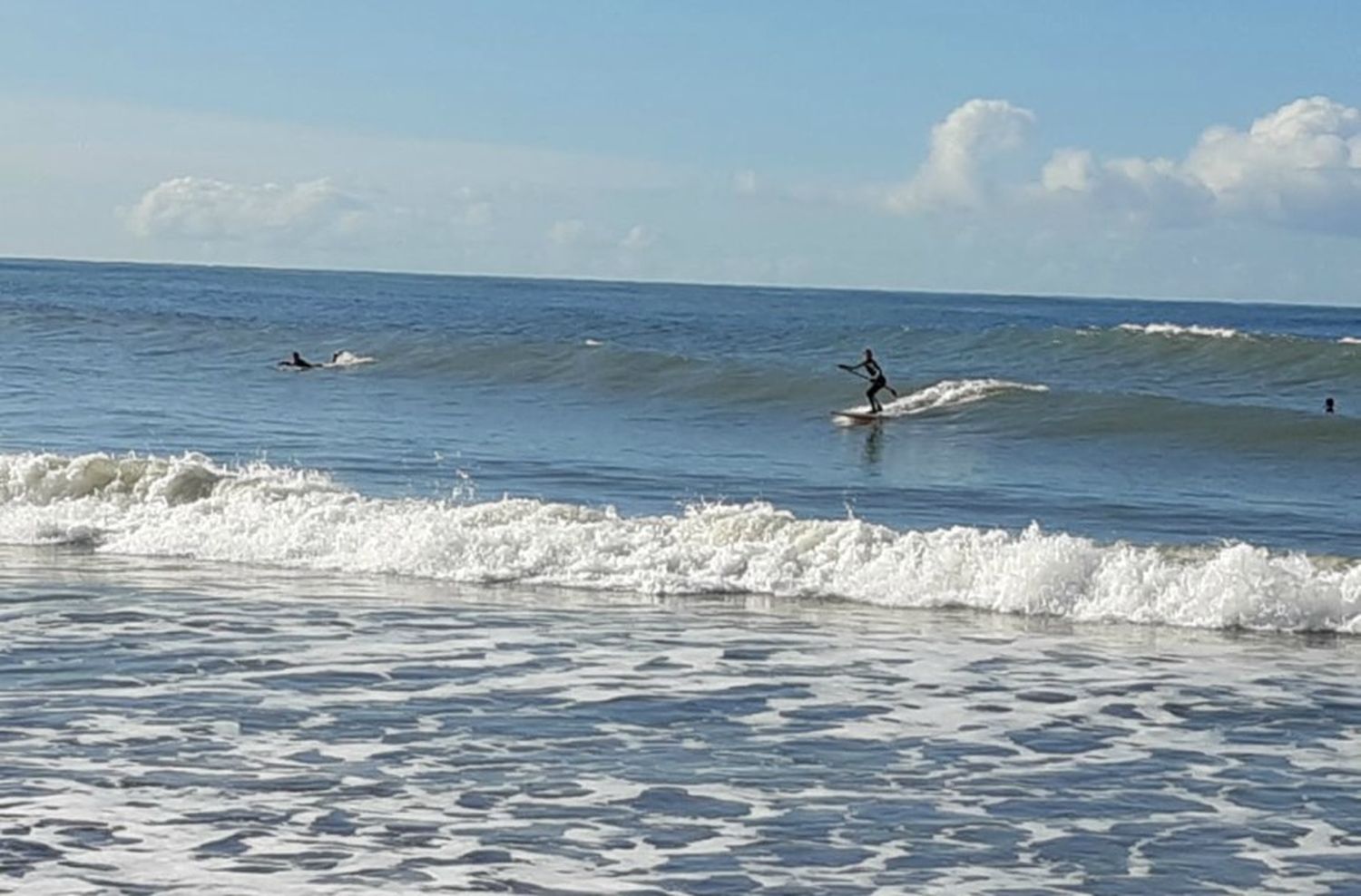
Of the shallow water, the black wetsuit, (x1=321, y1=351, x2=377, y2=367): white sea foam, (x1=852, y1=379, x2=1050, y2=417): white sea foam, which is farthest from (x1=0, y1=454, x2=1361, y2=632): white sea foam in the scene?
(x1=321, y1=351, x2=377, y2=367): white sea foam

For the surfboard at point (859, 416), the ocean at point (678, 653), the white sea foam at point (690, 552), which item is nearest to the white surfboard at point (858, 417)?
the surfboard at point (859, 416)

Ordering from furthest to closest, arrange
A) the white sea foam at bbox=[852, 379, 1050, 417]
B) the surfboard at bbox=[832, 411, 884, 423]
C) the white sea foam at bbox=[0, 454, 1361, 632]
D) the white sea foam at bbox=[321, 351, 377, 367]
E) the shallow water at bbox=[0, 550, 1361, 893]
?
1. the white sea foam at bbox=[321, 351, 377, 367]
2. the white sea foam at bbox=[852, 379, 1050, 417]
3. the surfboard at bbox=[832, 411, 884, 423]
4. the white sea foam at bbox=[0, 454, 1361, 632]
5. the shallow water at bbox=[0, 550, 1361, 893]

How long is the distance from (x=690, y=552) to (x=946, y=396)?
20.9m

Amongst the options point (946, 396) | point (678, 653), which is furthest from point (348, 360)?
point (678, 653)

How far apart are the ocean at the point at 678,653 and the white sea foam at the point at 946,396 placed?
1.70m

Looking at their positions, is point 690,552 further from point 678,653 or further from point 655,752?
point 655,752

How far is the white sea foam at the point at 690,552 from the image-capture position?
56.0ft

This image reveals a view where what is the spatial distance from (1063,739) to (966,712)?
0.82 meters

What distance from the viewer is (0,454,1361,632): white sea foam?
1708 centimetres

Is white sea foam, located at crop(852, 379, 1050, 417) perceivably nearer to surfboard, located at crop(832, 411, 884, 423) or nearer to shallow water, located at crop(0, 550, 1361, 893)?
surfboard, located at crop(832, 411, 884, 423)

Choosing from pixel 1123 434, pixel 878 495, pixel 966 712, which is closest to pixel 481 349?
pixel 1123 434

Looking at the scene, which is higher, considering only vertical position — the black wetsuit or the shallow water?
the black wetsuit

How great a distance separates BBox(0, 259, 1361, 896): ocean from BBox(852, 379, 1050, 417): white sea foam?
5.56ft

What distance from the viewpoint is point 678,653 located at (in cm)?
1440
